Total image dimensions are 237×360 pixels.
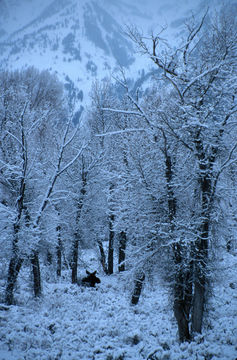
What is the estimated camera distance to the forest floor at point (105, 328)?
5117 millimetres

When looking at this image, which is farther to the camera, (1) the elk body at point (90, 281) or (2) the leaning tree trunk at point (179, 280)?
(1) the elk body at point (90, 281)

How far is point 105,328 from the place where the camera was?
7254 mm

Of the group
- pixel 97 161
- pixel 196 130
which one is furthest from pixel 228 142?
pixel 97 161

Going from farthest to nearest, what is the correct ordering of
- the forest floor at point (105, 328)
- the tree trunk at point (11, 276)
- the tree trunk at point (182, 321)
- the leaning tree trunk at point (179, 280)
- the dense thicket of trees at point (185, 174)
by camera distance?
the tree trunk at point (11, 276) < the tree trunk at point (182, 321) < the leaning tree trunk at point (179, 280) < the dense thicket of trees at point (185, 174) < the forest floor at point (105, 328)

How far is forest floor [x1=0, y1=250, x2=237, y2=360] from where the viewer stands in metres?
5.12

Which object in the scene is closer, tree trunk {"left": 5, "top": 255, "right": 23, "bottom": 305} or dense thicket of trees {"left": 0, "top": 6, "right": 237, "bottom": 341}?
dense thicket of trees {"left": 0, "top": 6, "right": 237, "bottom": 341}

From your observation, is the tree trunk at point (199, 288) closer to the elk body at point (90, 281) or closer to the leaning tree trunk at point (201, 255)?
the leaning tree trunk at point (201, 255)

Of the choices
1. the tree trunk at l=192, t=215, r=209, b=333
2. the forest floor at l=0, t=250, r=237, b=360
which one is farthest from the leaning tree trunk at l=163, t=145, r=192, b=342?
the forest floor at l=0, t=250, r=237, b=360

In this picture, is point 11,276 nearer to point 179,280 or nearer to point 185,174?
point 179,280

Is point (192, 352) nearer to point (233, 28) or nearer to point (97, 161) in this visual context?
point (233, 28)

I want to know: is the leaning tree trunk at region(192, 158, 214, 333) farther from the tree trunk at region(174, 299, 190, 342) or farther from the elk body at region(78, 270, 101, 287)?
the elk body at region(78, 270, 101, 287)

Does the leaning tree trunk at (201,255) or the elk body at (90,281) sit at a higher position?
the leaning tree trunk at (201,255)

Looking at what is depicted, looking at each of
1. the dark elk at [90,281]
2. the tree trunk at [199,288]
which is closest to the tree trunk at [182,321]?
the tree trunk at [199,288]

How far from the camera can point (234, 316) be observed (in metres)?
7.52
